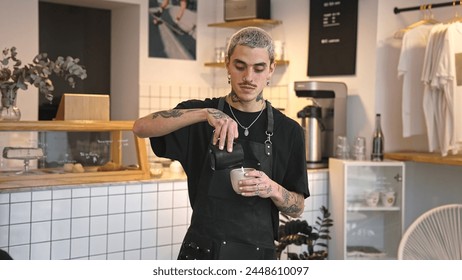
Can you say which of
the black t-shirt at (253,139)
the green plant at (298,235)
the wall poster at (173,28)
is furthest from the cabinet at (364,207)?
the black t-shirt at (253,139)

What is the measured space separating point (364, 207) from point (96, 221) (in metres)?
1.66

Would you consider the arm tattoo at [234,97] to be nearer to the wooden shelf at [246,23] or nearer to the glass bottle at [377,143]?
the glass bottle at [377,143]

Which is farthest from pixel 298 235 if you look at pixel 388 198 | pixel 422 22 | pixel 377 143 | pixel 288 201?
pixel 288 201

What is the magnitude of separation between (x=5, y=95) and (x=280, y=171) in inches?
65.3

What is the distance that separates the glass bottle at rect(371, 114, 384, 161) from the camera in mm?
4180

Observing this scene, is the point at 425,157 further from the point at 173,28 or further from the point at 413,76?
the point at 173,28

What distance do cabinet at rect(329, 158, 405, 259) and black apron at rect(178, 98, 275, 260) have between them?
217cm

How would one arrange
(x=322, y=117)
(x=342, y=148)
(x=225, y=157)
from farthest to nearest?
(x=322, y=117), (x=342, y=148), (x=225, y=157)

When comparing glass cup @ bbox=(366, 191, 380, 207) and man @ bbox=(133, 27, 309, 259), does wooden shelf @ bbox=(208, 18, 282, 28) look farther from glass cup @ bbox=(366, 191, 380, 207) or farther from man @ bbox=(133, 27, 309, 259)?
man @ bbox=(133, 27, 309, 259)

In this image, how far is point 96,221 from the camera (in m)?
3.26

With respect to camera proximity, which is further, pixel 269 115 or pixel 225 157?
pixel 269 115
